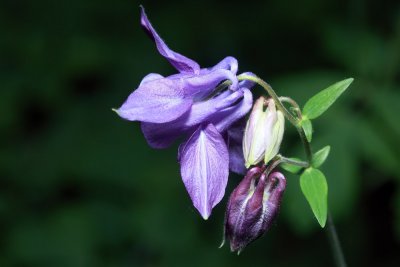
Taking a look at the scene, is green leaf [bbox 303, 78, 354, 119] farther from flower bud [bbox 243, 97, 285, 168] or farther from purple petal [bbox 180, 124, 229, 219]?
purple petal [bbox 180, 124, 229, 219]

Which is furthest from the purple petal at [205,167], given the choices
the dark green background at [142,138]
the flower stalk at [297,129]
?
the dark green background at [142,138]

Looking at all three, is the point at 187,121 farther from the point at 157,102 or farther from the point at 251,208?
the point at 251,208

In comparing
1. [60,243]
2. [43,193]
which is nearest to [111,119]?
[43,193]


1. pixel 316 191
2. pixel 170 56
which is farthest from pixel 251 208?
pixel 170 56

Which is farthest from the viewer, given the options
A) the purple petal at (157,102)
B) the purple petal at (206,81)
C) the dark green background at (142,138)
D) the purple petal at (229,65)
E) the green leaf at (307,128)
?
the dark green background at (142,138)

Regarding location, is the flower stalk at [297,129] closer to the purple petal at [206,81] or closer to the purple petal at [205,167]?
the purple petal at [206,81]

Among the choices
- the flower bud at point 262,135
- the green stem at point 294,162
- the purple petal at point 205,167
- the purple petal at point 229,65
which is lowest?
the green stem at point 294,162

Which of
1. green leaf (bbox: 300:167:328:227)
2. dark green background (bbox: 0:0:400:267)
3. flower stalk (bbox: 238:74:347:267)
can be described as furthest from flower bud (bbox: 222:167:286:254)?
dark green background (bbox: 0:0:400:267)
